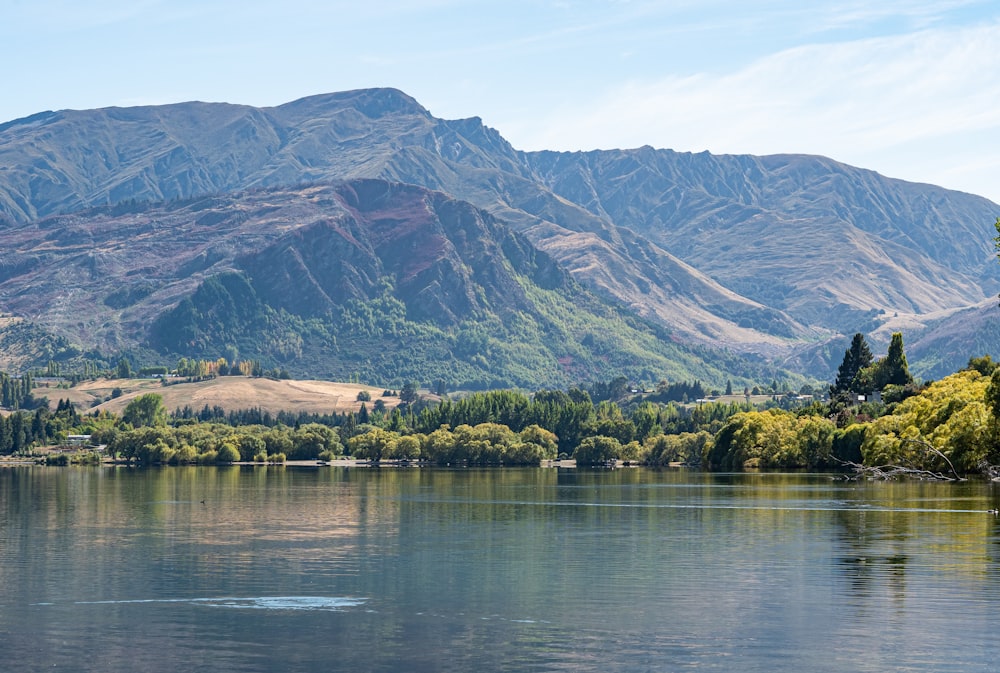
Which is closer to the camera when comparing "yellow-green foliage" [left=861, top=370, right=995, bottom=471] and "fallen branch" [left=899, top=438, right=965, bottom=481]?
"fallen branch" [left=899, top=438, right=965, bottom=481]

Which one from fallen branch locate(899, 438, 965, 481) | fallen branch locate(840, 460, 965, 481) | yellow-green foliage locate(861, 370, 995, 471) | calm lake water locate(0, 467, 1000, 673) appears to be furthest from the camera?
fallen branch locate(840, 460, 965, 481)

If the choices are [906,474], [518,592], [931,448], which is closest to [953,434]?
[931,448]

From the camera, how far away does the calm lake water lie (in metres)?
63.8

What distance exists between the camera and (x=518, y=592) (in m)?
84.2

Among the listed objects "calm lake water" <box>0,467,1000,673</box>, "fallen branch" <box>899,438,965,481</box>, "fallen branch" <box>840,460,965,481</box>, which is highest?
"fallen branch" <box>899,438,965,481</box>

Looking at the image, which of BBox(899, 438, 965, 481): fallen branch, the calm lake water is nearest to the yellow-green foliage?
BBox(899, 438, 965, 481): fallen branch

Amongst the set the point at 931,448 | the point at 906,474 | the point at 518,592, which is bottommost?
the point at 518,592

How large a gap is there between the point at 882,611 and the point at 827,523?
53238 mm

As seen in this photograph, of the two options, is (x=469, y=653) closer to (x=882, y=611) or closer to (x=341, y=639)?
(x=341, y=639)

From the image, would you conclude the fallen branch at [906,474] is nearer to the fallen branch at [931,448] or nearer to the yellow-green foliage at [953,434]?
the fallen branch at [931,448]

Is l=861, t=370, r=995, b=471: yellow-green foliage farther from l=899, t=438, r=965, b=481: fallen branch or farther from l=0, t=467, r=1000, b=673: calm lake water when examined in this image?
l=0, t=467, r=1000, b=673: calm lake water

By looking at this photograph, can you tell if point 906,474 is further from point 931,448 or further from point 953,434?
point 931,448

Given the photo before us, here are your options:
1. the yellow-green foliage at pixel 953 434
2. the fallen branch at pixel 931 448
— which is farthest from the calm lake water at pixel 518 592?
the yellow-green foliage at pixel 953 434

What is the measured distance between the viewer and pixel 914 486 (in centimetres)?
17700
